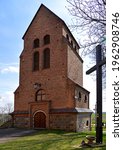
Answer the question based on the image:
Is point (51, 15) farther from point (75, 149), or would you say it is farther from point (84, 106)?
point (75, 149)

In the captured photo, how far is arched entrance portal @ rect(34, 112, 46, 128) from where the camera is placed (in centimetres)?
2804

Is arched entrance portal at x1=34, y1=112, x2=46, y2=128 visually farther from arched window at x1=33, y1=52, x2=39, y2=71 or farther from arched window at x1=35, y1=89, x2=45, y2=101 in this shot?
arched window at x1=33, y1=52, x2=39, y2=71

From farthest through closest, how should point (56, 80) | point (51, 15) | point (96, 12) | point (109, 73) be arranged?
point (51, 15), point (56, 80), point (96, 12), point (109, 73)

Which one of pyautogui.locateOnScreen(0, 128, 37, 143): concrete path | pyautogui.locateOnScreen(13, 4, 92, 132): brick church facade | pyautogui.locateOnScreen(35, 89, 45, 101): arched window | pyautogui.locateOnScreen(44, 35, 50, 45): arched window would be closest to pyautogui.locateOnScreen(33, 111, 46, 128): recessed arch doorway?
pyautogui.locateOnScreen(13, 4, 92, 132): brick church facade

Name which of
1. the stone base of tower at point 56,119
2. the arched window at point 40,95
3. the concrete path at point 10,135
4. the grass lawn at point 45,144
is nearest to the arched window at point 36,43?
the arched window at point 40,95

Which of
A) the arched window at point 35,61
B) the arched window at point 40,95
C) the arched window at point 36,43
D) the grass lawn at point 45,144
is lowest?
the grass lawn at point 45,144

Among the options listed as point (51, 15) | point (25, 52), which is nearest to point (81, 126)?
point (25, 52)

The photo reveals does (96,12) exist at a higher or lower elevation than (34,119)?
higher

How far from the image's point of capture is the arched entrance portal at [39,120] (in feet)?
92.0

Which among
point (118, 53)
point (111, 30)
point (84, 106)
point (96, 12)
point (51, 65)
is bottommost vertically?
point (84, 106)

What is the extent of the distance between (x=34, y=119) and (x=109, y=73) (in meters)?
25.4

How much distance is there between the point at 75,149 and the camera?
1132 centimetres

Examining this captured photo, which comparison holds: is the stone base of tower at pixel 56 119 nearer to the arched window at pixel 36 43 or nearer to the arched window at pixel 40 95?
the arched window at pixel 40 95

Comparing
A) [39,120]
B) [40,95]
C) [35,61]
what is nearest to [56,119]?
[39,120]
